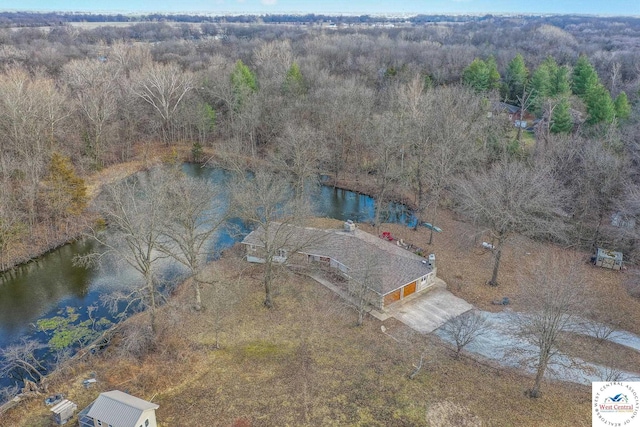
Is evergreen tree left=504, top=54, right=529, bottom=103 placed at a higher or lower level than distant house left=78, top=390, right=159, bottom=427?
higher

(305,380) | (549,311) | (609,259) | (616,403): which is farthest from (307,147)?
(616,403)

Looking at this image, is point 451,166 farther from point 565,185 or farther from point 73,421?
point 73,421

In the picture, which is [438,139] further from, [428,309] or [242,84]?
[242,84]

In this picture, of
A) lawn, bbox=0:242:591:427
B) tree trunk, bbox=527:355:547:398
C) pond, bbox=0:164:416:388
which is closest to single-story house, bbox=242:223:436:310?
lawn, bbox=0:242:591:427

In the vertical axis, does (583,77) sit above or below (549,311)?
above

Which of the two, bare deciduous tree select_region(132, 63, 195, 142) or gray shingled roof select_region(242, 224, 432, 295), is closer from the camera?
gray shingled roof select_region(242, 224, 432, 295)

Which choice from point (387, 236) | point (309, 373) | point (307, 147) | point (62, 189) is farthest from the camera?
point (307, 147)

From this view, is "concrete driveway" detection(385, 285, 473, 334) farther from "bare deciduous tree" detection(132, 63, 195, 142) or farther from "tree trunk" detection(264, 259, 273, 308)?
"bare deciduous tree" detection(132, 63, 195, 142)

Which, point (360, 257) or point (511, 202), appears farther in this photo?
point (360, 257)
